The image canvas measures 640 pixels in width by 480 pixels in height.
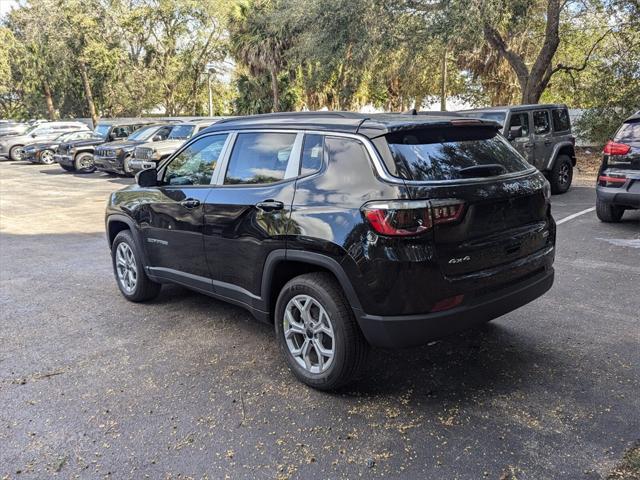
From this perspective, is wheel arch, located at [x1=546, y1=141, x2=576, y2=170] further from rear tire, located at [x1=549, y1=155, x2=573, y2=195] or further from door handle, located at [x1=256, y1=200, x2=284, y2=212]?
door handle, located at [x1=256, y1=200, x2=284, y2=212]

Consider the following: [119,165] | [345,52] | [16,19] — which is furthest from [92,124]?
[345,52]

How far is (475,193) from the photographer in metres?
3.35

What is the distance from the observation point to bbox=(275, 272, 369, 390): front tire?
3414 millimetres

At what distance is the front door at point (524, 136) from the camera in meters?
11.0

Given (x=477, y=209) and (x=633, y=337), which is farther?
(x=633, y=337)

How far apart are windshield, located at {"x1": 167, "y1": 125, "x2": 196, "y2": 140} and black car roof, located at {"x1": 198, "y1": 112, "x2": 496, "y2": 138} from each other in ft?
43.3

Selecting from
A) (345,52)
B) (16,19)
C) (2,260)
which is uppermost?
(16,19)

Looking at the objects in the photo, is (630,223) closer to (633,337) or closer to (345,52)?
(633,337)

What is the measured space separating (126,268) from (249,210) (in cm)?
231

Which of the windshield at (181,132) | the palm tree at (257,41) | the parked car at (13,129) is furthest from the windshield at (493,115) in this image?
the parked car at (13,129)

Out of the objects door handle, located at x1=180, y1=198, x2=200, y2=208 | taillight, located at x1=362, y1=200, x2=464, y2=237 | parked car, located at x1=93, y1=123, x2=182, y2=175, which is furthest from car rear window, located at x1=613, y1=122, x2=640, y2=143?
parked car, located at x1=93, y1=123, x2=182, y2=175

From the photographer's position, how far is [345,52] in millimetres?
17516

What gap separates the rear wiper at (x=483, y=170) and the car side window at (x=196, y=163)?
6.63ft

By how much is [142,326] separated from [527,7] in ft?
45.7
